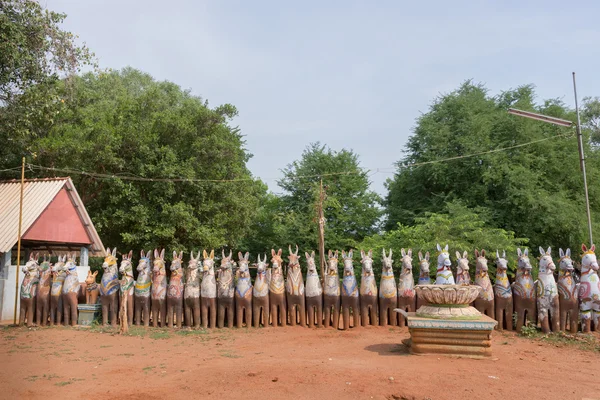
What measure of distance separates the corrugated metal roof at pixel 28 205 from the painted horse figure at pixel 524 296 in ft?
42.3

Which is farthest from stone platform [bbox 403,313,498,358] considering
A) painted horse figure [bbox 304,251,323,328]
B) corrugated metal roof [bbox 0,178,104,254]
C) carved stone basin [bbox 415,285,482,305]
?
corrugated metal roof [bbox 0,178,104,254]

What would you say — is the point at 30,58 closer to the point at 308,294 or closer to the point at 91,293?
the point at 91,293

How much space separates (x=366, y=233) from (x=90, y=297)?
15.6 m

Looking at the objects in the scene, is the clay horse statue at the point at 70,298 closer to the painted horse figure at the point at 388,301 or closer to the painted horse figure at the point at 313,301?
the painted horse figure at the point at 313,301

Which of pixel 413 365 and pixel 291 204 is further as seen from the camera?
pixel 291 204

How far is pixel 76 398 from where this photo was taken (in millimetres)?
5508

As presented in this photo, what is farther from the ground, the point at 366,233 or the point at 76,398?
the point at 366,233

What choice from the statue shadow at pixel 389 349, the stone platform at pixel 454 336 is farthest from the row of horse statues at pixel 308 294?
the stone platform at pixel 454 336

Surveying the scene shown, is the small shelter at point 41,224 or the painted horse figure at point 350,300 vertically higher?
the small shelter at point 41,224

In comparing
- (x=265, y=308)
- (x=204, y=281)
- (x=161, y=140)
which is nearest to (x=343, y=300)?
(x=265, y=308)

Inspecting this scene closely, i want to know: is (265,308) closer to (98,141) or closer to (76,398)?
(76,398)

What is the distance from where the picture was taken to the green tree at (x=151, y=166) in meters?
17.9

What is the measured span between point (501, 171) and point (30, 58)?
1694cm

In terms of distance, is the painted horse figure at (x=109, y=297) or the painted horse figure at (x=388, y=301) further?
the painted horse figure at (x=109, y=297)
